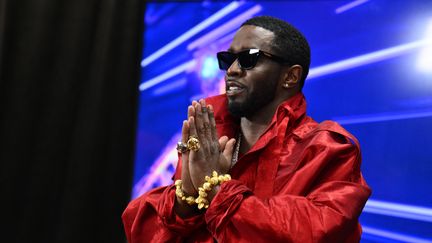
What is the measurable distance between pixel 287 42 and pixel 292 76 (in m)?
0.10

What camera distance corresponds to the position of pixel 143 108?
101 inches

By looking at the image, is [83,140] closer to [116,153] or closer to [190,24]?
[116,153]

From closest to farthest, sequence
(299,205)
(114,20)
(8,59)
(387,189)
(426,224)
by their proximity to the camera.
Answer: (299,205)
(426,224)
(387,189)
(8,59)
(114,20)

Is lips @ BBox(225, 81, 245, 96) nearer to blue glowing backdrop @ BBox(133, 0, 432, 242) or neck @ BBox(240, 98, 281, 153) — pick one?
neck @ BBox(240, 98, 281, 153)

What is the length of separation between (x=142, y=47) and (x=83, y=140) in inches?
25.4

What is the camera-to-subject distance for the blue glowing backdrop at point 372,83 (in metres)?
1.63

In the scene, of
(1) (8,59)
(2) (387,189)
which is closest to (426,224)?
(2) (387,189)

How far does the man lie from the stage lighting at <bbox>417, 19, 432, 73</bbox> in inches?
22.7

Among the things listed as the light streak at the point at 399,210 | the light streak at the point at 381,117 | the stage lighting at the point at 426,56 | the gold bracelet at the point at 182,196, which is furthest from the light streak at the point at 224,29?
the gold bracelet at the point at 182,196

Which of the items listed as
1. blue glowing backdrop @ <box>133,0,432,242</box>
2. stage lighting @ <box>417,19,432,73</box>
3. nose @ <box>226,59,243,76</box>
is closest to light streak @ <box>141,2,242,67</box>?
blue glowing backdrop @ <box>133,0,432,242</box>

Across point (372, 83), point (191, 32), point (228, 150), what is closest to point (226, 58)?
point (228, 150)

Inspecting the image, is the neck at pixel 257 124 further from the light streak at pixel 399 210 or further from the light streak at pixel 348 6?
the light streak at pixel 348 6

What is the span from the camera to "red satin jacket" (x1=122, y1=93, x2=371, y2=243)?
96 centimetres

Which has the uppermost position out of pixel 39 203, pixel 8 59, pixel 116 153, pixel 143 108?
pixel 8 59
